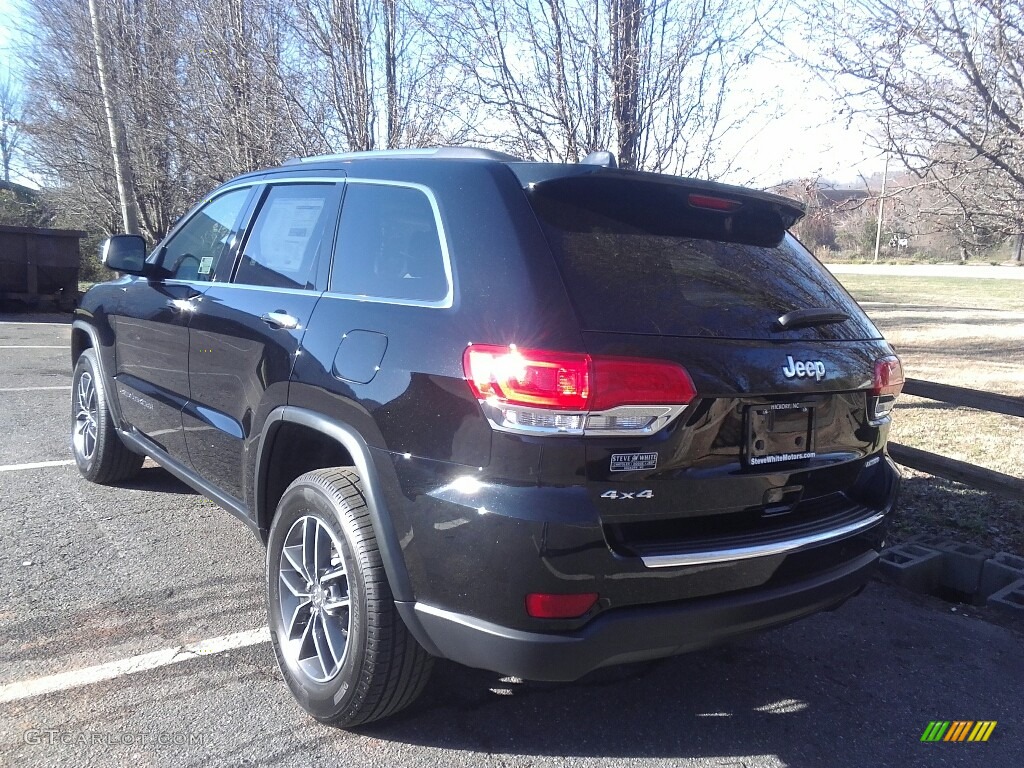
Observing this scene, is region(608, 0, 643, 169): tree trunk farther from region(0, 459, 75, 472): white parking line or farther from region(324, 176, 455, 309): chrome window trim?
region(0, 459, 75, 472): white parking line

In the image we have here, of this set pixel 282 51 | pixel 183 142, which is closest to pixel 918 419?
pixel 282 51

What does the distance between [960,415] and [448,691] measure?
679cm

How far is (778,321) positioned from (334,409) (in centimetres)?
144

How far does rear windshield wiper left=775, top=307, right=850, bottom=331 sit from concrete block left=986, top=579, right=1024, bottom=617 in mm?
1907

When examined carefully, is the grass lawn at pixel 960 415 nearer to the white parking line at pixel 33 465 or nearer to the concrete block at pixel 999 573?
the concrete block at pixel 999 573

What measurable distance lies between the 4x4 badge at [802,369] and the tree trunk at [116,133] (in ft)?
46.9

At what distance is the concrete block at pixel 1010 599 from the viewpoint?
385 centimetres

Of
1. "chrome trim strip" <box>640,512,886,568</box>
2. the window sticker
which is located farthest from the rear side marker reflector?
the window sticker

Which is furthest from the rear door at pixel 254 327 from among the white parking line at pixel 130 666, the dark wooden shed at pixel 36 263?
the dark wooden shed at pixel 36 263

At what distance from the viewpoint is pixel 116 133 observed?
47.6ft

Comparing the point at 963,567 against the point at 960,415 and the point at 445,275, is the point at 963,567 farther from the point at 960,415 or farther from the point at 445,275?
the point at 960,415

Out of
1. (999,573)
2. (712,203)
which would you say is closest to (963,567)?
(999,573)

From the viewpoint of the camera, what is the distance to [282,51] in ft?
33.1

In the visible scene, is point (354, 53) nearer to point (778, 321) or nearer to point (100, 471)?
point (100, 471)
